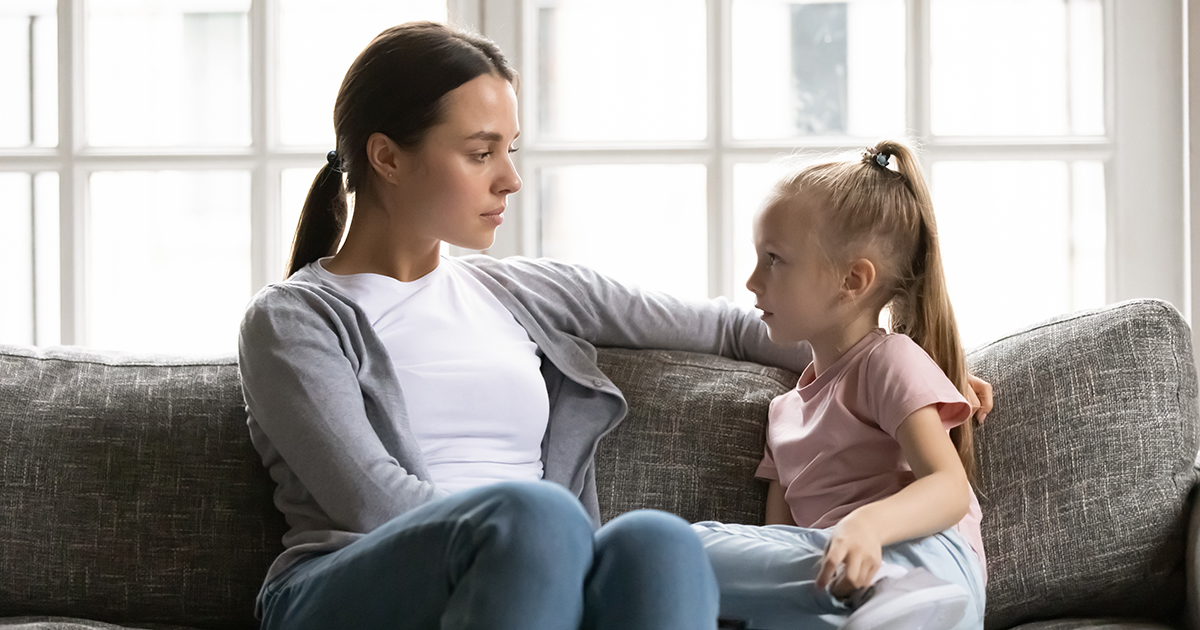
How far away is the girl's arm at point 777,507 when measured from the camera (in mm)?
1365

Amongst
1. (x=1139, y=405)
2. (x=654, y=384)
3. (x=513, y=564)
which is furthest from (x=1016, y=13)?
(x=513, y=564)

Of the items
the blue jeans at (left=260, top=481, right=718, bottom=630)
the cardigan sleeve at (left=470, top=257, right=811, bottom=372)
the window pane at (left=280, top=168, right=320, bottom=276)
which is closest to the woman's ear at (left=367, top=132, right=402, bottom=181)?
the cardigan sleeve at (left=470, top=257, right=811, bottom=372)

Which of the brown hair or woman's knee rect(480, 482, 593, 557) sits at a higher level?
the brown hair

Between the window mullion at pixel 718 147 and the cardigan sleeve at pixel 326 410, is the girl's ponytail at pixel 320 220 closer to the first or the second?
the cardigan sleeve at pixel 326 410

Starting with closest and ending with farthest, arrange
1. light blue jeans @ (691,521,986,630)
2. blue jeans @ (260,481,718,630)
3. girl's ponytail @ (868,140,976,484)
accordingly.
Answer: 1. blue jeans @ (260,481,718,630)
2. light blue jeans @ (691,521,986,630)
3. girl's ponytail @ (868,140,976,484)

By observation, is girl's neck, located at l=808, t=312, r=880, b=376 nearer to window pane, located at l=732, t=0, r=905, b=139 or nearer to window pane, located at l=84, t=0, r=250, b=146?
window pane, located at l=732, t=0, r=905, b=139

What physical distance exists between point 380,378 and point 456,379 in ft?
0.34

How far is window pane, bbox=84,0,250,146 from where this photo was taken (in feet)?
6.92

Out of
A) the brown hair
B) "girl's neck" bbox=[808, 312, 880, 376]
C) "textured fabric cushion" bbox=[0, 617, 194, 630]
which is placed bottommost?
"textured fabric cushion" bbox=[0, 617, 194, 630]

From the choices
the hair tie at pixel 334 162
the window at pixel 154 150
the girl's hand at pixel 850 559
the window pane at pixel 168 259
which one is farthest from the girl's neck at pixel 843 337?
the window pane at pixel 168 259

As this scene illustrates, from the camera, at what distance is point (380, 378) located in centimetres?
129

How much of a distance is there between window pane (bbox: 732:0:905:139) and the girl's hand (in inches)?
46.2

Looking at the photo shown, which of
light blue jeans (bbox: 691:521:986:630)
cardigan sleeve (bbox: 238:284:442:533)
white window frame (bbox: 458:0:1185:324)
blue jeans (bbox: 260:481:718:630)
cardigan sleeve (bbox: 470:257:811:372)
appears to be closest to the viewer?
blue jeans (bbox: 260:481:718:630)

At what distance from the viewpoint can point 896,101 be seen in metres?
2.01
